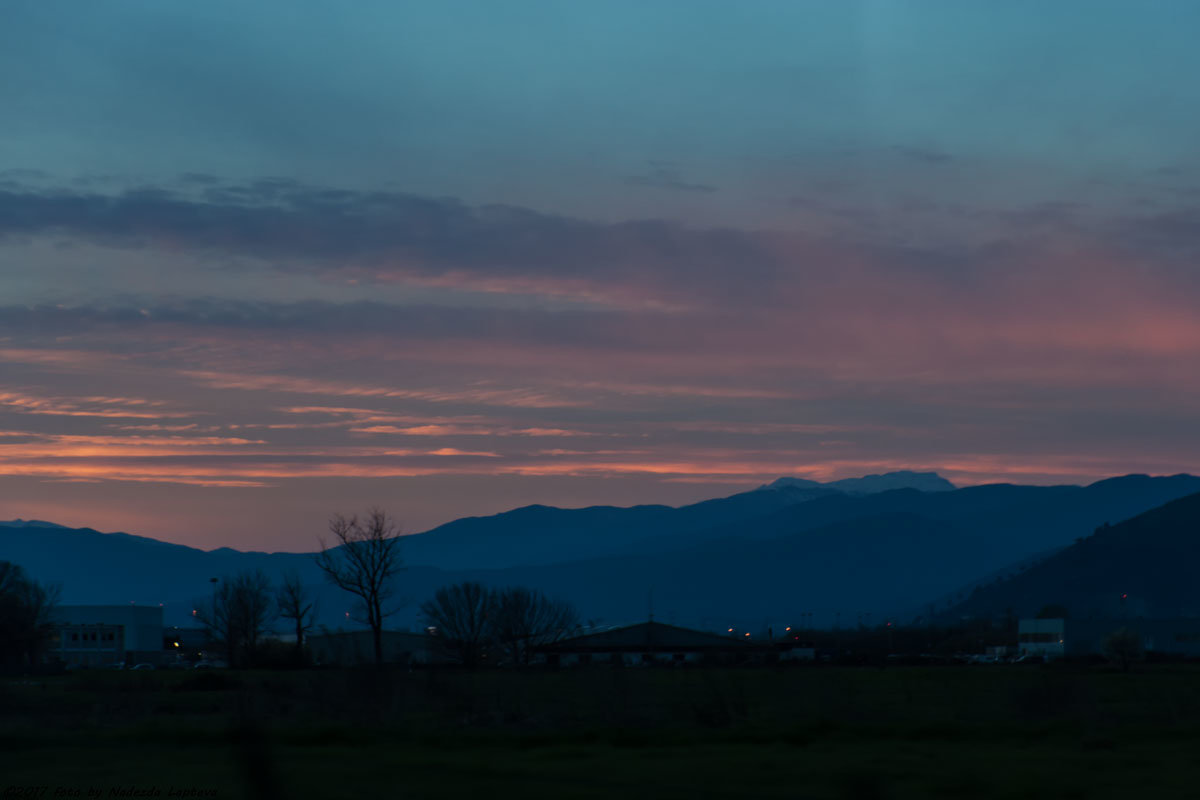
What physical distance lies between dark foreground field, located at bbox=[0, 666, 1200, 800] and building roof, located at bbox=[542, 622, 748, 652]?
84.3m

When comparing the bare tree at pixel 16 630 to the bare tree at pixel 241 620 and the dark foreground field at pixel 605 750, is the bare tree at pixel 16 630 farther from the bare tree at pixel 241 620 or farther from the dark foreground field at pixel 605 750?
the dark foreground field at pixel 605 750

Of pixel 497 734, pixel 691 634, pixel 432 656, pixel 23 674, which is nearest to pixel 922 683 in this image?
pixel 497 734

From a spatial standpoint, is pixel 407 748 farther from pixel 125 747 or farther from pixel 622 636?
pixel 622 636

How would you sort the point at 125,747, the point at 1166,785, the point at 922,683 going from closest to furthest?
1. the point at 1166,785
2. the point at 125,747
3. the point at 922,683

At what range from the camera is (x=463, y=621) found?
9812 centimetres

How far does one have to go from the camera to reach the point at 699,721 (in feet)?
77.1

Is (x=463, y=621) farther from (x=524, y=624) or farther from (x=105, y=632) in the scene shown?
(x=105, y=632)

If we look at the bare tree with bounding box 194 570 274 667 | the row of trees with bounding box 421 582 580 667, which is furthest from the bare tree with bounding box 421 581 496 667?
the bare tree with bounding box 194 570 274 667

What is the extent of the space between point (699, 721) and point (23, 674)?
2841 inches

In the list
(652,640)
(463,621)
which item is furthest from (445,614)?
(652,640)

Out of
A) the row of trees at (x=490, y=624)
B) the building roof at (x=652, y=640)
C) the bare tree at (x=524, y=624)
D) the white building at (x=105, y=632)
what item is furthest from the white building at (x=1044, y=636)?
the white building at (x=105, y=632)

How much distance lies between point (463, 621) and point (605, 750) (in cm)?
8193

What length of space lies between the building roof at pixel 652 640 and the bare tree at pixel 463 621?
13.5 meters

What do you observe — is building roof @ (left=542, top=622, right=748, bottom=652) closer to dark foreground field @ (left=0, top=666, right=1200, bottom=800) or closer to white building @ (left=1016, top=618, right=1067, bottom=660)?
white building @ (left=1016, top=618, right=1067, bottom=660)
